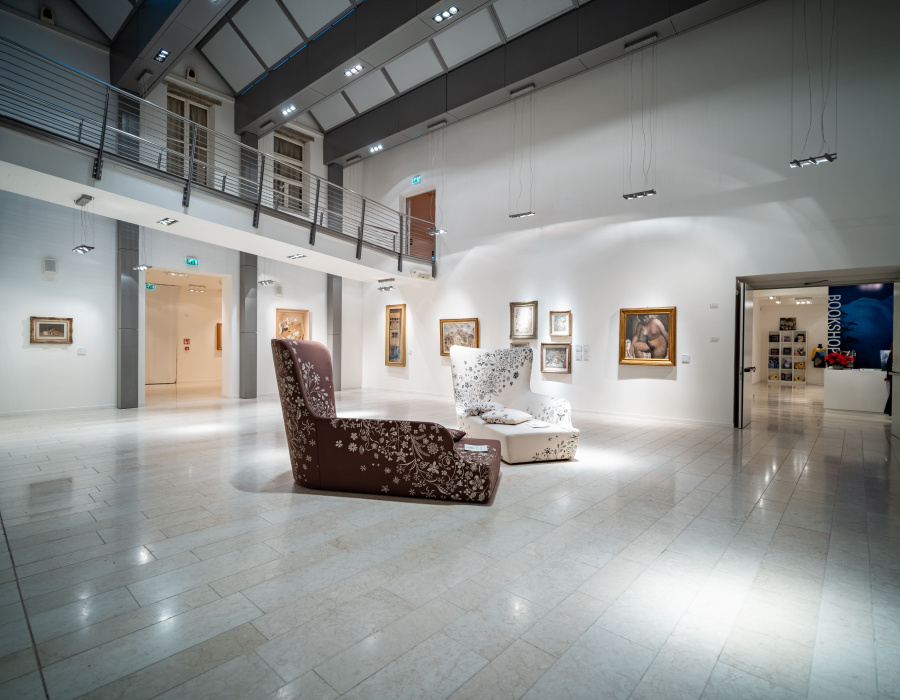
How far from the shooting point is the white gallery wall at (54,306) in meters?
8.65

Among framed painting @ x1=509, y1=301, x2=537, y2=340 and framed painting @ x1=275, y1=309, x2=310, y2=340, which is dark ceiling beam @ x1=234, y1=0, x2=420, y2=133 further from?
framed painting @ x1=509, y1=301, x2=537, y2=340

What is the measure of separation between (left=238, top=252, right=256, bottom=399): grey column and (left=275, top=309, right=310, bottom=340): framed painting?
0.84 m

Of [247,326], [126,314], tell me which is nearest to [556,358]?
[247,326]

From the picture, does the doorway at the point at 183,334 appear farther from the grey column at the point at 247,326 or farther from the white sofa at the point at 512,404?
the white sofa at the point at 512,404

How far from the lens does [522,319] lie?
36.0 feet

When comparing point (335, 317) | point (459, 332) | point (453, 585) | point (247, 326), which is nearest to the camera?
point (453, 585)

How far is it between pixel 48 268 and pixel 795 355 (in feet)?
75.6

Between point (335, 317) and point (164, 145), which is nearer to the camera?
point (164, 145)

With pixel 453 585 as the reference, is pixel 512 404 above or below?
above

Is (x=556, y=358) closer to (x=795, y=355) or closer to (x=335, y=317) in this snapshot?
(x=335, y=317)

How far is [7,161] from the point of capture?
563 cm

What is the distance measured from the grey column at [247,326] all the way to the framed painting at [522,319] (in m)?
6.63

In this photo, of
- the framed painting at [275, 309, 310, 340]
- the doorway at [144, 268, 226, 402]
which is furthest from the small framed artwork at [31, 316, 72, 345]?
the doorway at [144, 268, 226, 402]

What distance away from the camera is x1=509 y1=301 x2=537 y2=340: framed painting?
10.7 m
